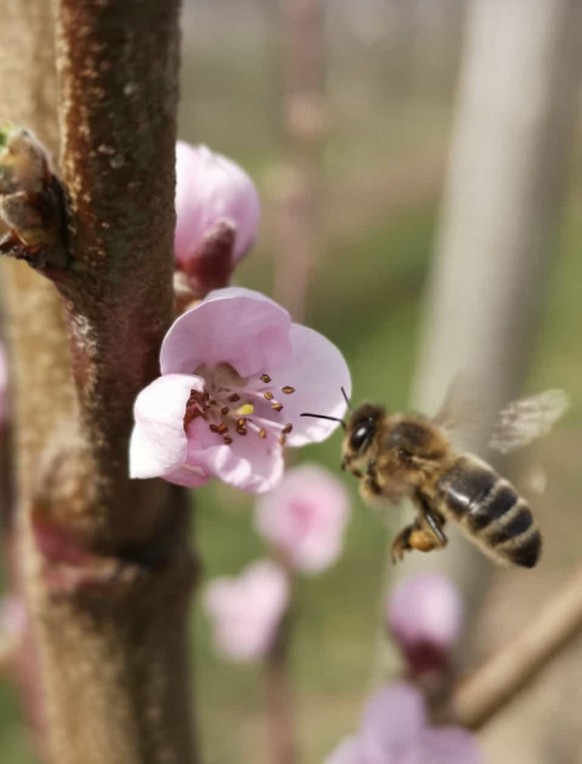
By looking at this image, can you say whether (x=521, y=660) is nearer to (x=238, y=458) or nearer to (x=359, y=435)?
(x=359, y=435)

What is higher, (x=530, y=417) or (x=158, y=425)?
(x=158, y=425)

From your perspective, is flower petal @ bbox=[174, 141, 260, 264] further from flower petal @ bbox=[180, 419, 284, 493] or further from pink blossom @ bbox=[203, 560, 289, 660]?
pink blossom @ bbox=[203, 560, 289, 660]

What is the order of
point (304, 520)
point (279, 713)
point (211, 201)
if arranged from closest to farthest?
1. point (211, 201)
2. point (279, 713)
3. point (304, 520)

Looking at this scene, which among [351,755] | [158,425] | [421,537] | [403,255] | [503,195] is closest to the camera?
[158,425]

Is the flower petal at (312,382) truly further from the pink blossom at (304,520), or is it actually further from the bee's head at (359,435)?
the pink blossom at (304,520)

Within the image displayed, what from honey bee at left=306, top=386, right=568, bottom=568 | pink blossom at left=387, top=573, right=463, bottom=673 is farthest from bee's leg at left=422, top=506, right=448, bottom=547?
pink blossom at left=387, top=573, right=463, bottom=673

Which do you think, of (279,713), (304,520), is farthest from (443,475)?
(304,520)

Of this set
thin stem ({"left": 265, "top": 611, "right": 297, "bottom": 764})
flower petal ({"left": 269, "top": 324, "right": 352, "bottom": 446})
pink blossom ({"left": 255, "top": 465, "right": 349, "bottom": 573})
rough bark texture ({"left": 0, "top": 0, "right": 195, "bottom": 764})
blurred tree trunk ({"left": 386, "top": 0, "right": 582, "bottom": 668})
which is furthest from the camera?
pink blossom ({"left": 255, "top": 465, "right": 349, "bottom": 573})

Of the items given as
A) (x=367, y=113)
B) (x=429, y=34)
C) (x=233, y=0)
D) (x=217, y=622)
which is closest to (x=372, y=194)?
(x=367, y=113)
